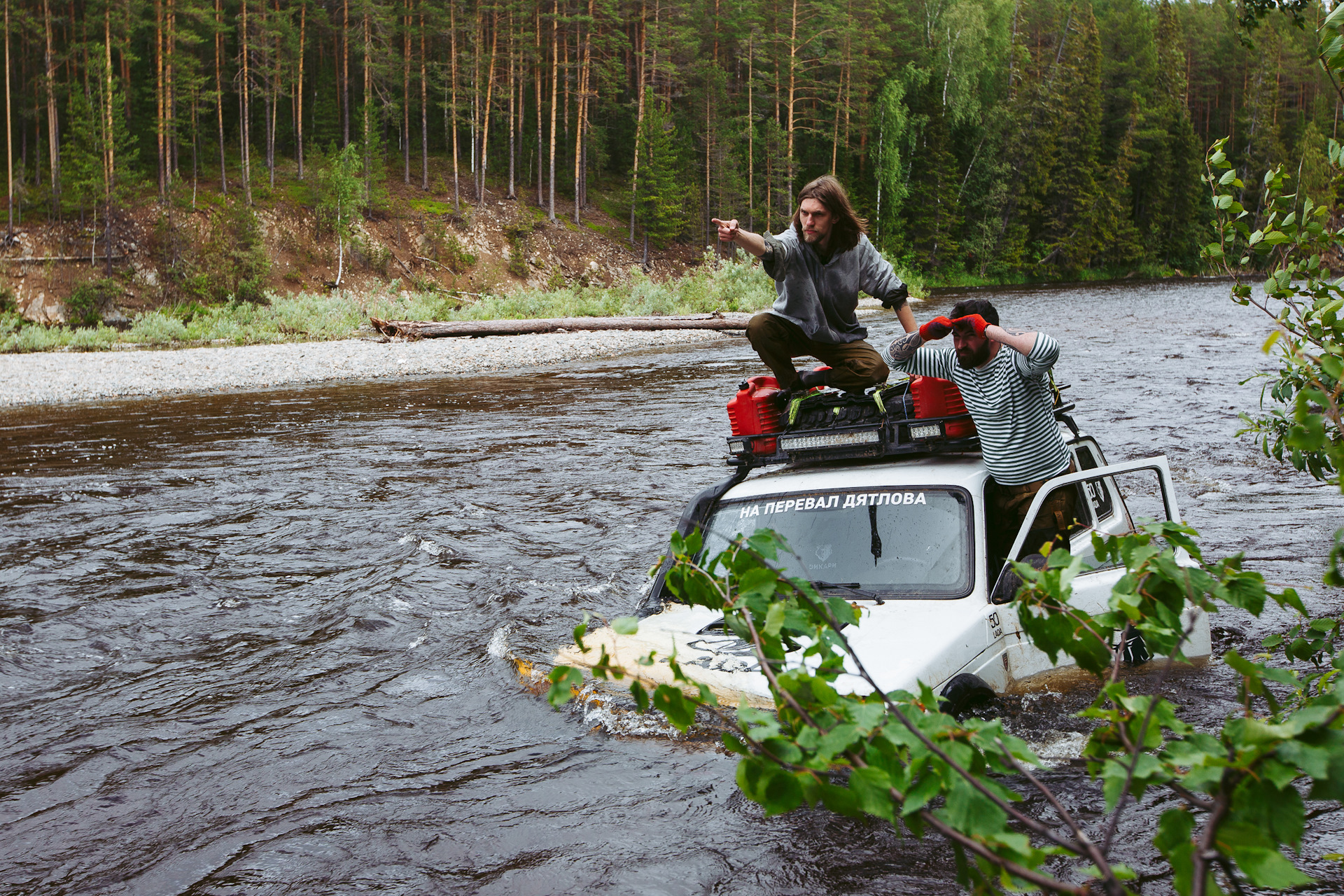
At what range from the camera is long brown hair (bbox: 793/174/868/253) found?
5969 mm

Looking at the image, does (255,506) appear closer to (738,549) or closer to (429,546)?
(429,546)

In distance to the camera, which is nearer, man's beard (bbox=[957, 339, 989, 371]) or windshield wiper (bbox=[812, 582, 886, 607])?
windshield wiper (bbox=[812, 582, 886, 607])

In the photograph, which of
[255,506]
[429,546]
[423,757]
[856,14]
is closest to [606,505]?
[429,546]

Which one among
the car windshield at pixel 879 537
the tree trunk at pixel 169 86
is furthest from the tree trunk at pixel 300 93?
the car windshield at pixel 879 537

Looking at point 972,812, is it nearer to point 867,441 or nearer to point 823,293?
point 867,441

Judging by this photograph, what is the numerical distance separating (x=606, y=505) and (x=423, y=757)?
5.61 m

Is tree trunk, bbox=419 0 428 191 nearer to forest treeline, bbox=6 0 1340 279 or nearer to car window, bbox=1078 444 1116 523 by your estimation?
forest treeline, bbox=6 0 1340 279

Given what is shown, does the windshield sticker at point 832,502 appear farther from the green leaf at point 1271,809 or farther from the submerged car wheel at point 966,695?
the green leaf at point 1271,809

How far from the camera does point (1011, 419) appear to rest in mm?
5152

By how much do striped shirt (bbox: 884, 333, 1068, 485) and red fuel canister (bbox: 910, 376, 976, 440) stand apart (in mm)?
48

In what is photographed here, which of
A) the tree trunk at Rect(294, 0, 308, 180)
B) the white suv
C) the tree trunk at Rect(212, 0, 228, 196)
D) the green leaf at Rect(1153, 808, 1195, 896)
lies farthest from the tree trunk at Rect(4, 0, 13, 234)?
the green leaf at Rect(1153, 808, 1195, 896)

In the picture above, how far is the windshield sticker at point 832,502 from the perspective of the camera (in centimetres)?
504

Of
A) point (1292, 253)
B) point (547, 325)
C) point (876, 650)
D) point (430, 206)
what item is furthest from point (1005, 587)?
point (430, 206)

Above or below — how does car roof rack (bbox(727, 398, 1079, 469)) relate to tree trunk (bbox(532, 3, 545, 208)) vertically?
below
